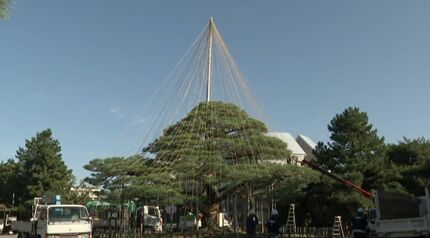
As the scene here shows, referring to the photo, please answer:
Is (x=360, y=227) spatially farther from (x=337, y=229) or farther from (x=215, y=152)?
(x=215, y=152)

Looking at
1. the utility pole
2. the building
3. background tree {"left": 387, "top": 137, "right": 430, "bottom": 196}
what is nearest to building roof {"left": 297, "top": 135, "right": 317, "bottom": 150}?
the building

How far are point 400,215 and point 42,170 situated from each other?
34.2 m

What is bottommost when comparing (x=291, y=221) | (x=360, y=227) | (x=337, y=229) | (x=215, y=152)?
(x=337, y=229)

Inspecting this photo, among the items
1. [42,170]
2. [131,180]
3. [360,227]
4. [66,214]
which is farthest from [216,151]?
[42,170]

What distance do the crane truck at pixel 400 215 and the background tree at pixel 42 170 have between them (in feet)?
100

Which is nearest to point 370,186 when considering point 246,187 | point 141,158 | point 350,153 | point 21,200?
point 350,153

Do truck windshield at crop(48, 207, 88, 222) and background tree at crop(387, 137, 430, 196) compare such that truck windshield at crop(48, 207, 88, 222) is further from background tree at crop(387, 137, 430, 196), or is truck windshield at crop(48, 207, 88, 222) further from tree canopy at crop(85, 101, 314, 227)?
background tree at crop(387, 137, 430, 196)

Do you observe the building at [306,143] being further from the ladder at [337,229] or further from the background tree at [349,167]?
the ladder at [337,229]

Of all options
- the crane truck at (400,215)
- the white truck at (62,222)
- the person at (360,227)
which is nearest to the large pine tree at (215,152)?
the white truck at (62,222)

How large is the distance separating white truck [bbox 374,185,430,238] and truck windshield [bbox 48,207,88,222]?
1066cm

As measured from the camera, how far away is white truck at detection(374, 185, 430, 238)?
A: 46.4 ft

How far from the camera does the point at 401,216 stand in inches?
640

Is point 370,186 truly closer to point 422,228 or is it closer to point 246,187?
point 246,187

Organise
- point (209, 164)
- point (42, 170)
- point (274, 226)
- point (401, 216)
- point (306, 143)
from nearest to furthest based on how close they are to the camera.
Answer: point (401, 216)
point (274, 226)
point (209, 164)
point (42, 170)
point (306, 143)
